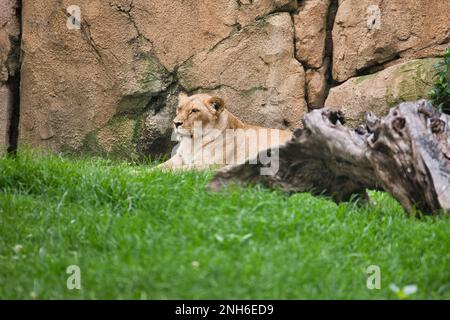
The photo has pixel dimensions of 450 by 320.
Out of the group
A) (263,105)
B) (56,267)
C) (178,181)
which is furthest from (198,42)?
(56,267)

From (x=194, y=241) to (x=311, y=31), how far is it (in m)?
5.86

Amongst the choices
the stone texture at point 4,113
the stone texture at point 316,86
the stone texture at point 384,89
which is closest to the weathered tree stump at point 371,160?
the stone texture at point 384,89

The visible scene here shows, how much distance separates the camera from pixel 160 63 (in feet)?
A: 35.2

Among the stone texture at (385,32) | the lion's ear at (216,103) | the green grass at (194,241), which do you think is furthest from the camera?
the stone texture at (385,32)

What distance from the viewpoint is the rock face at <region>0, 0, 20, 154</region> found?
1097cm

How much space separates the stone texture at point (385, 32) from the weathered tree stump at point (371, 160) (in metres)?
3.60

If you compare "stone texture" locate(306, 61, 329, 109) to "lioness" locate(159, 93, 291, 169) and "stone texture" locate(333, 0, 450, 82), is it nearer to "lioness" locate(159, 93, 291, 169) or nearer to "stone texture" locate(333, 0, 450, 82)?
"stone texture" locate(333, 0, 450, 82)

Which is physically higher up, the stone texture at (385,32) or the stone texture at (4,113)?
the stone texture at (385,32)

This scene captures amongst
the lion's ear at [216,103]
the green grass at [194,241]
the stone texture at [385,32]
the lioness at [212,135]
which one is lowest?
the green grass at [194,241]

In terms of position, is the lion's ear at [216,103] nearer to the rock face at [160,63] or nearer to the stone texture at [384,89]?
the rock face at [160,63]

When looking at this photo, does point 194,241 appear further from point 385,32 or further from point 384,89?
point 385,32

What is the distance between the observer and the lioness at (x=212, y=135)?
31.3 ft
